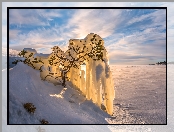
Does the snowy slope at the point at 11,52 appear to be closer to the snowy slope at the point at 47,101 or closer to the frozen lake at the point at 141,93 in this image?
the snowy slope at the point at 47,101

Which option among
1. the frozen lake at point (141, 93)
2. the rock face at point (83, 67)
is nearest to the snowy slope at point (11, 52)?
the rock face at point (83, 67)

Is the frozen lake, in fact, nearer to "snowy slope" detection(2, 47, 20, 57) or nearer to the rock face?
the rock face

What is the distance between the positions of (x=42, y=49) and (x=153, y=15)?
1.51 m

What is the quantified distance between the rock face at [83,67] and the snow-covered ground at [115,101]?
0.31ft

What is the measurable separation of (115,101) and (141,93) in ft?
1.17

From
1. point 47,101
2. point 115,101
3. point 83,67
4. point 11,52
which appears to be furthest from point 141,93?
point 11,52

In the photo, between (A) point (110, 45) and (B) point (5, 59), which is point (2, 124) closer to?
(B) point (5, 59)

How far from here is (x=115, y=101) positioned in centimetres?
364

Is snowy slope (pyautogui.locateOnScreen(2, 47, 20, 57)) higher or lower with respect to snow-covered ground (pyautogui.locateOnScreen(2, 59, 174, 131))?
higher

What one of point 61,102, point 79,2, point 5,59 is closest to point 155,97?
point 61,102

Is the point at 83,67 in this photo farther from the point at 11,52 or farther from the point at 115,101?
the point at 11,52

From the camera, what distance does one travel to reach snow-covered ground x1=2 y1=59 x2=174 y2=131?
357 cm

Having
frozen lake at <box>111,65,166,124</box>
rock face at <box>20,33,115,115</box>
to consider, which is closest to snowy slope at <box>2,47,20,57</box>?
rock face at <box>20,33,115,115</box>

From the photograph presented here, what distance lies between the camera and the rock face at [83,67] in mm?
3619
